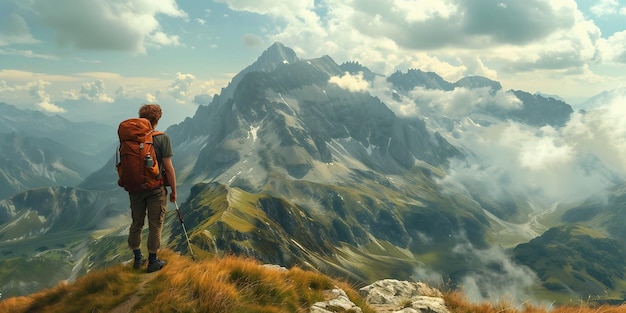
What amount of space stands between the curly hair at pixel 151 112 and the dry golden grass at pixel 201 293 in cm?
444

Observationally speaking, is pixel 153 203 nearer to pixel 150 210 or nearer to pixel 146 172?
pixel 150 210

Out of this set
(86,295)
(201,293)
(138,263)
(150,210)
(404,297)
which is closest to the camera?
(201,293)

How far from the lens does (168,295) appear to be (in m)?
8.53

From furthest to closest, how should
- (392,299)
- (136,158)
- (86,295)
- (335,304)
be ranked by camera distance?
(392,299) < (335,304) < (86,295) < (136,158)

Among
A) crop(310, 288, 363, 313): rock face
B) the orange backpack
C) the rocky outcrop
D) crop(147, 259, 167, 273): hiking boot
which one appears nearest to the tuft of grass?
crop(147, 259, 167, 273): hiking boot

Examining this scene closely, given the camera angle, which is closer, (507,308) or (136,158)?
(136,158)

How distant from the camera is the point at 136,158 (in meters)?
10.1

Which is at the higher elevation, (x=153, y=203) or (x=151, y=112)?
(x=151, y=112)

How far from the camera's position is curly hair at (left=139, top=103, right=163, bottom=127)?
11133mm

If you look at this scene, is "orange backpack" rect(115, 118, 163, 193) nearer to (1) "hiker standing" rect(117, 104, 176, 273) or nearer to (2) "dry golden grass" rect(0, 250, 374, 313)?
(1) "hiker standing" rect(117, 104, 176, 273)

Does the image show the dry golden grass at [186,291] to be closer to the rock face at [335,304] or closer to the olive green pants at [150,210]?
the rock face at [335,304]

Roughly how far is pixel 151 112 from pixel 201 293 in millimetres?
5687

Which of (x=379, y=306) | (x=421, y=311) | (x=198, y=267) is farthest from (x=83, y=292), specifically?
(x=421, y=311)

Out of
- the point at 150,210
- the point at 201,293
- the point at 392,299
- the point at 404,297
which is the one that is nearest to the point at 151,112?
the point at 150,210
